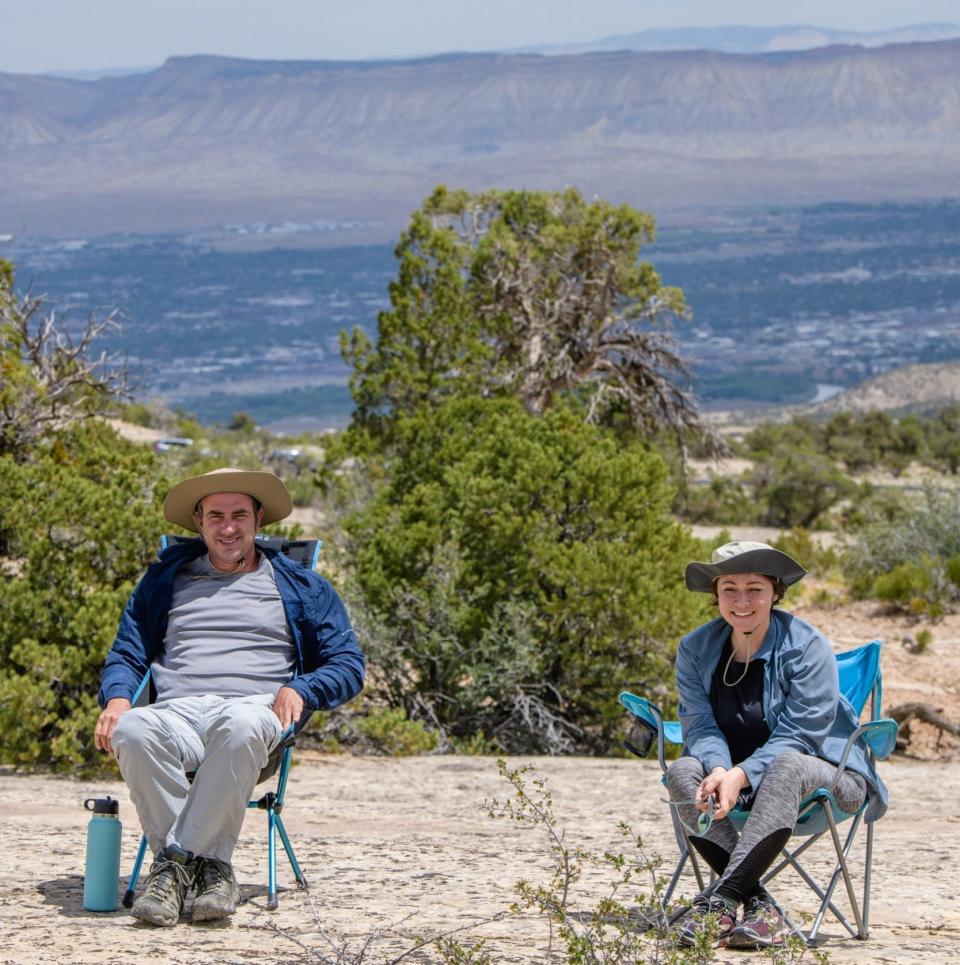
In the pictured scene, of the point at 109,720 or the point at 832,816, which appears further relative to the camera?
the point at 109,720

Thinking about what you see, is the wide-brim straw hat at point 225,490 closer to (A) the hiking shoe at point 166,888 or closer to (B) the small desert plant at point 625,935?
(A) the hiking shoe at point 166,888

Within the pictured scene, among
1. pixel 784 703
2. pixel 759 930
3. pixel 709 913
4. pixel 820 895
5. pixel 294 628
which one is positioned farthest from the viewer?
pixel 294 628

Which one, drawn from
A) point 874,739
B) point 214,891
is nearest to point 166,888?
point 214,891

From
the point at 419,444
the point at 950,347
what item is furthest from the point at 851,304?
the point at 419,444

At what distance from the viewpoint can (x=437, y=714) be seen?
427 inches

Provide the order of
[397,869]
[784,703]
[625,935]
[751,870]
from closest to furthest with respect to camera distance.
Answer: [625,935] < [751,870] < [784,703] < [397,869]

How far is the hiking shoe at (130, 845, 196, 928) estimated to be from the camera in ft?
14.9

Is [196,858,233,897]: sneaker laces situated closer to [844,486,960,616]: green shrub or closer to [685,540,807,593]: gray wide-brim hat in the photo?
[685,540,807,593]: gray wide-brim hat

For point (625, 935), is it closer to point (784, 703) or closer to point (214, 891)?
point (784, 703)

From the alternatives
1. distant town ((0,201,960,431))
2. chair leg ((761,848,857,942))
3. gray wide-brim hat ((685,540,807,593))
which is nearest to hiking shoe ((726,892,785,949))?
chair leg ((761,848,857,942))

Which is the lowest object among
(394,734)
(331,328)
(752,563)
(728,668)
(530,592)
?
(331,328)

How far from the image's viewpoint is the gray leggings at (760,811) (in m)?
4.51

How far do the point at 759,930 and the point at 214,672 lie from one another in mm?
1833

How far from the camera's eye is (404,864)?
561cm
